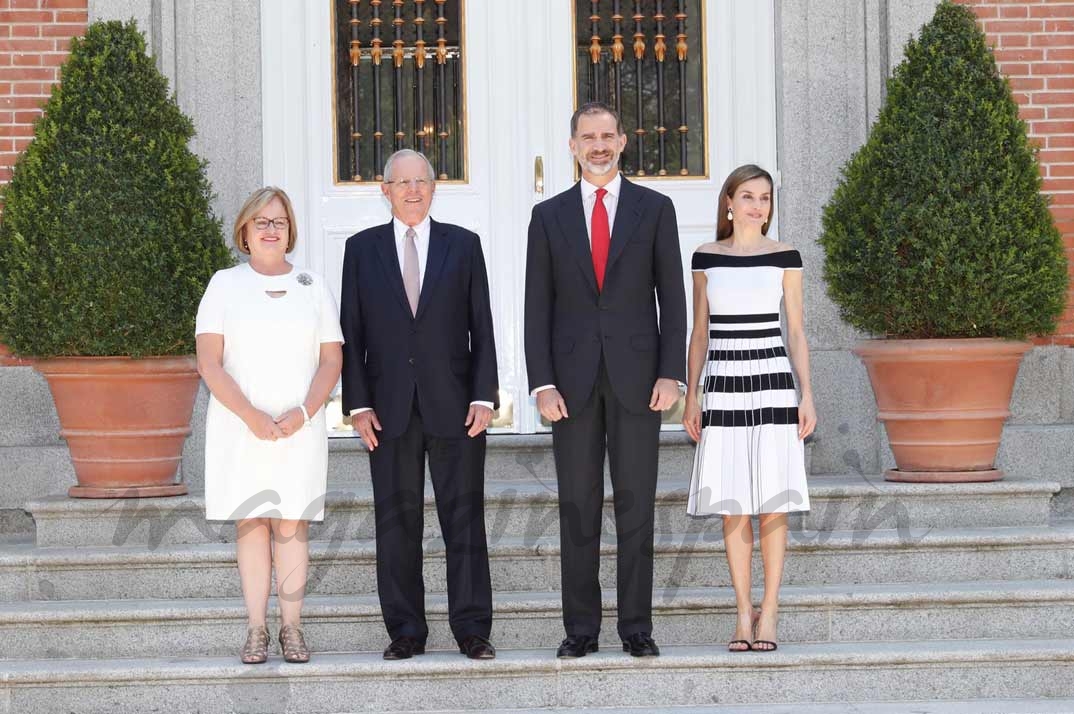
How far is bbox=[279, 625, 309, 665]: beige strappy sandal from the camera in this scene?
4598mm

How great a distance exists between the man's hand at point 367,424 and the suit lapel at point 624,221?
94 cm

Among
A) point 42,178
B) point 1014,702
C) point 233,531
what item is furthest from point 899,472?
point 42,178

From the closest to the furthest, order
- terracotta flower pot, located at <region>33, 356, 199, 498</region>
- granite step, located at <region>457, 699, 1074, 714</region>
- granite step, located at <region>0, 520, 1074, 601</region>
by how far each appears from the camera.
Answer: granite step, located at <region>457, 699, 1074, 714</region>
granite step, located at <region>0, 520, 1074, 601</region>
terracotta flower pot, located at <region>33, 356, 199, 498</region>

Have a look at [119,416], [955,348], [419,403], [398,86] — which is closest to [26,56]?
[398,86]

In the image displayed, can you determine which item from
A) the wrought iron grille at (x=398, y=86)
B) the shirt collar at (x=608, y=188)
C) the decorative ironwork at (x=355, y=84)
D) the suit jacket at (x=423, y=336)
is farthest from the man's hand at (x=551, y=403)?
the decorative ironwork at (x=355, y=84)

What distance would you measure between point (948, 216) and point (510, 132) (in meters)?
2.26

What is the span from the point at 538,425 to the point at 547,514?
1227 millimetres

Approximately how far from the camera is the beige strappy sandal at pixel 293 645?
4598mm

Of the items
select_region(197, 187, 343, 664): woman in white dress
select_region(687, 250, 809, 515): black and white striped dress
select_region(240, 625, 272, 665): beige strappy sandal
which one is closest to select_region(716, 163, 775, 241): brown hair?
select_region(687, 250, 809, 515): black and white striped dress

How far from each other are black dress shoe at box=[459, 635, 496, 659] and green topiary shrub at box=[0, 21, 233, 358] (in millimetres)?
1880

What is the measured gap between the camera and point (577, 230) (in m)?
4.59

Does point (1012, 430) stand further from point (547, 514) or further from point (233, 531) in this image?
point (233, 531)

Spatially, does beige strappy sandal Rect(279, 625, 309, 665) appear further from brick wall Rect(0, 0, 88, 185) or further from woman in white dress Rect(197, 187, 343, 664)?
brick wall Rect(0, 0, 88, 185)

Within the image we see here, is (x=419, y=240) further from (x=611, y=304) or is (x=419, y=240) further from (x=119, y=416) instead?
(x=119, y=416)
